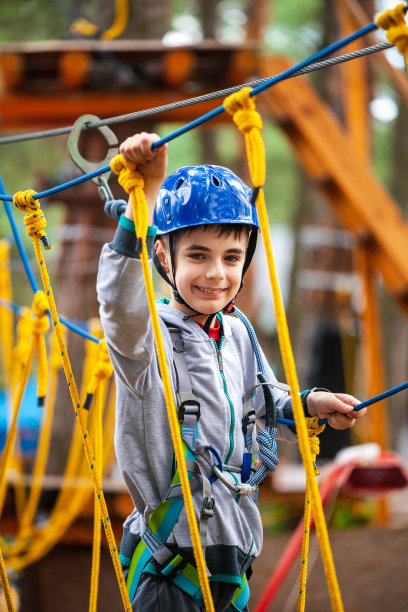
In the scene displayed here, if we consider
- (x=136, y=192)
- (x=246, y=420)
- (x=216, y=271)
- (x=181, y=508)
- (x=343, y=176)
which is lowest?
(x=181, y=508)

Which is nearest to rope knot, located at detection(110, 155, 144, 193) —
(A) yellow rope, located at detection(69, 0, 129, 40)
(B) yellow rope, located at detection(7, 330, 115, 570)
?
(B) yellow rope, located at detection(7, 330, 115, 570)

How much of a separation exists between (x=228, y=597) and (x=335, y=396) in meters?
0.44

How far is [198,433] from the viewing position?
4.33ft

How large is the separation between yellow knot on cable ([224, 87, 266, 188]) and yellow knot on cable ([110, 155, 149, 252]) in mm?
192

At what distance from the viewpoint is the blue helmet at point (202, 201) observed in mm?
1338

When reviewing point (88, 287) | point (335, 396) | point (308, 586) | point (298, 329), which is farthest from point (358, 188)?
point (298, 329)

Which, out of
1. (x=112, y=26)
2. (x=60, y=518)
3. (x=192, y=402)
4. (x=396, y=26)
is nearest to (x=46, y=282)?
(x=192, y=402)

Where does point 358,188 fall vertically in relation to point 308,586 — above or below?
above

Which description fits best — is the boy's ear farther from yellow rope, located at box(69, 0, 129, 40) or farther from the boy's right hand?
yellow rope, located at box(69, 0, 129, 40)

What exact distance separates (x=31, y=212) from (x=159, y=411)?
474mm

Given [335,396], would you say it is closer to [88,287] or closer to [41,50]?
[41,50]

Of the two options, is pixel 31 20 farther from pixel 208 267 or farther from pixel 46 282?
pixel 208 267

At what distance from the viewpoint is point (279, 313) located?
1085mm

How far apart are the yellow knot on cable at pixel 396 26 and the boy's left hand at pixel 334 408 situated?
66 centimetres
